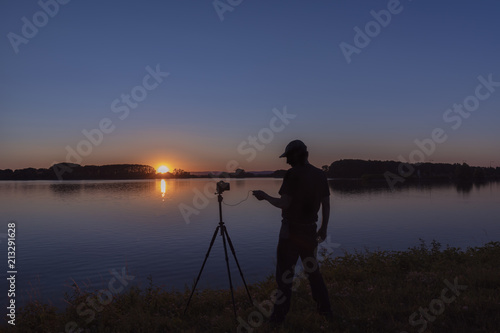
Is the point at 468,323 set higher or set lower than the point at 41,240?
higher

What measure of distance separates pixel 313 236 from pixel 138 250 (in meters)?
15.9

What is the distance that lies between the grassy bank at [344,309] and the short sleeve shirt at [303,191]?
1707 millimetres

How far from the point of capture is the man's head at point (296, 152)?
545cm

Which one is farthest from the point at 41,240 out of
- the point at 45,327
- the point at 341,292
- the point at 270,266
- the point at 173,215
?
the point at 341,292

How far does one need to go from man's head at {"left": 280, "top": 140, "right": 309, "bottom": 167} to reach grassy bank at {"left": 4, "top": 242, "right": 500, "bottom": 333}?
2576mm

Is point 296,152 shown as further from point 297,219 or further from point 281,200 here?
point 297,219

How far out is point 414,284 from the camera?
7504 mm

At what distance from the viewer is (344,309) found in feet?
20.1

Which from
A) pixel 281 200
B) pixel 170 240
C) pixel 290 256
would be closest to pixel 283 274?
pixel 290 256

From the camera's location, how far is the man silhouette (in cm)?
543

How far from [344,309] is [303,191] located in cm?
242

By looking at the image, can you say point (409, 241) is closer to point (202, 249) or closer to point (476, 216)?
point (202, 249)

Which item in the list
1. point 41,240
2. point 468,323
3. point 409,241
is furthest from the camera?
point 41,240

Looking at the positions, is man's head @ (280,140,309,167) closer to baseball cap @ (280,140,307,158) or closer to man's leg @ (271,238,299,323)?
baseball cap @ (280,140,307,158)
